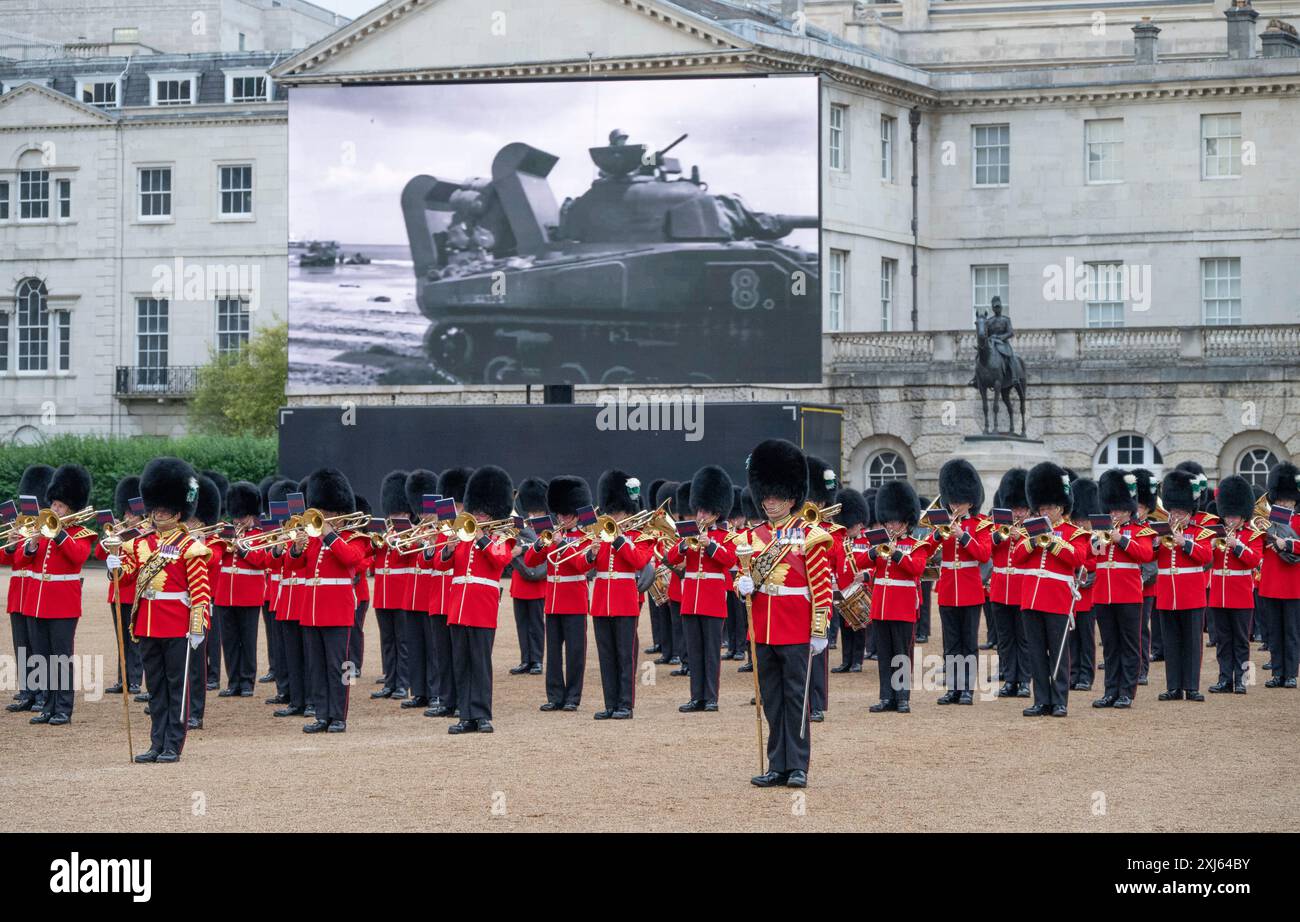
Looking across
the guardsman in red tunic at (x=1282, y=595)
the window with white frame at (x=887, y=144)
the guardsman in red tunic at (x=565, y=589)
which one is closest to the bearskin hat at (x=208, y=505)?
the guardsman in red tunic at (x=565, y=589)

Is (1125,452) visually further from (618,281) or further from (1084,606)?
(1084,606)

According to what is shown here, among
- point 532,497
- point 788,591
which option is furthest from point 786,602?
point 532,497

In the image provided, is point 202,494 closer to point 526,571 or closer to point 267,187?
point 526,571

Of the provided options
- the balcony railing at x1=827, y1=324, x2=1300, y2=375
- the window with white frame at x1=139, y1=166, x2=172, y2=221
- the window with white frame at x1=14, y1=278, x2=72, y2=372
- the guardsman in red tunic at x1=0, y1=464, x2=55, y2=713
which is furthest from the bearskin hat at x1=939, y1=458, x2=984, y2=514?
the window with white frame at x1=14, y1=278, x2=72, y2=372

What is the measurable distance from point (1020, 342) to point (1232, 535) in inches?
816

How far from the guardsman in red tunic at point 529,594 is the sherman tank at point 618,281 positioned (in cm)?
1162

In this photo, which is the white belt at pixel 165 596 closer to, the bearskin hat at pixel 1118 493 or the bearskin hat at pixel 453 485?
the bearskin hat at pixel 453 485

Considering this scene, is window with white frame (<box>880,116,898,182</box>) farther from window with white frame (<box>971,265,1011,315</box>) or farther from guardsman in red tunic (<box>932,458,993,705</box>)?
guardsman in red tunic (<box>932,458,993,705</box>)

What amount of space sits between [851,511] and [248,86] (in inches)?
1291

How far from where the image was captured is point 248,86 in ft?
159

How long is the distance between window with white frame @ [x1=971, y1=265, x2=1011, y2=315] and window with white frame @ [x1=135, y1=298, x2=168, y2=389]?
17.9 metres

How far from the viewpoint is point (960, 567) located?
15781 mm

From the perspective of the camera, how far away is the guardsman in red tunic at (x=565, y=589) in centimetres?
1494

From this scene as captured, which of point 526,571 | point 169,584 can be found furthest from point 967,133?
point 169,584
